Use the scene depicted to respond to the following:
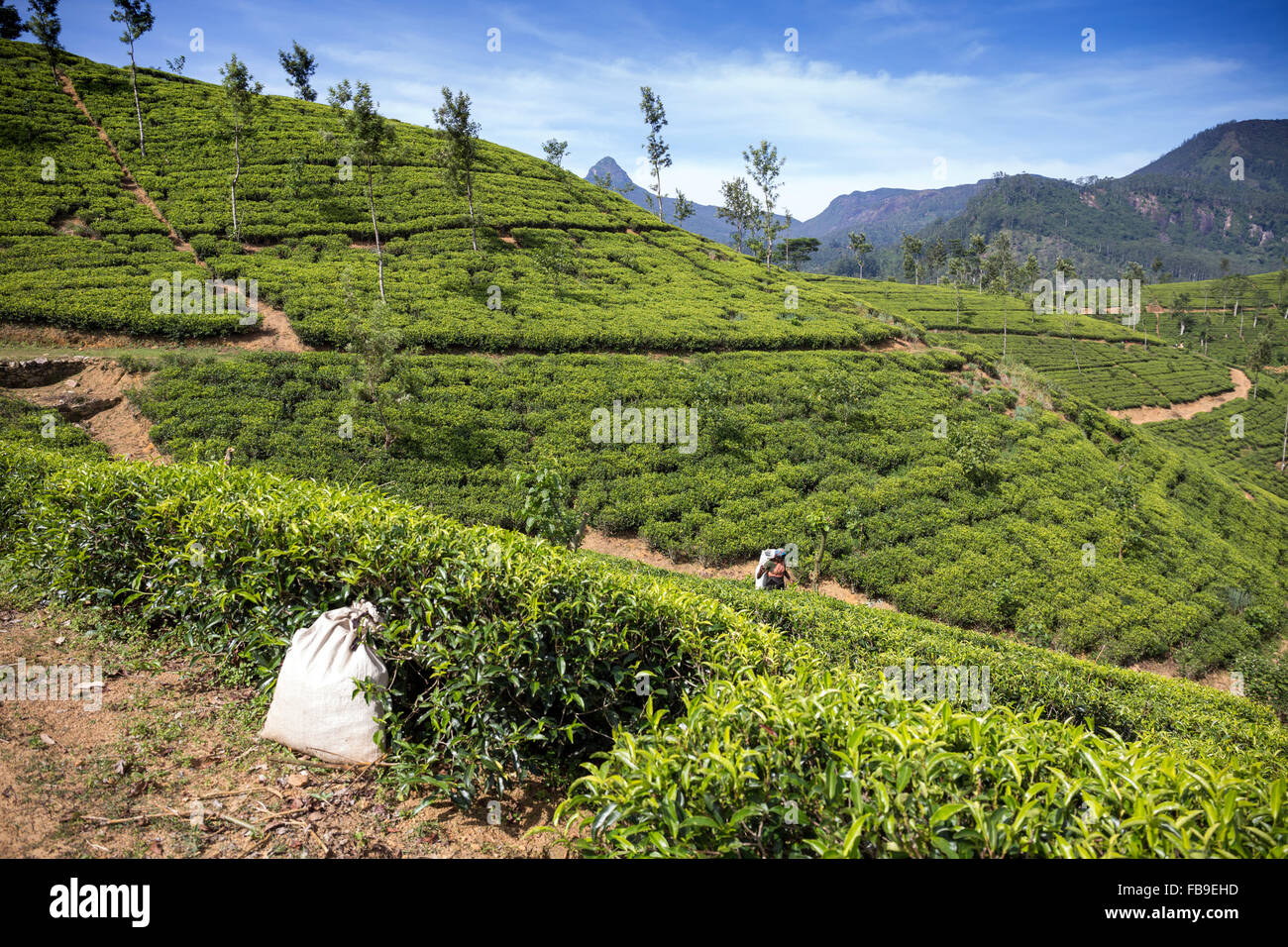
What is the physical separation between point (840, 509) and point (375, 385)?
13.7 m

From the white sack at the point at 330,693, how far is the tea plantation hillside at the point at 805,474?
858 centimetres

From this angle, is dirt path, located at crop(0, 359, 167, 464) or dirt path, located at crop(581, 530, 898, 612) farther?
dirt path, located at crop(0, 359, 167, 464)

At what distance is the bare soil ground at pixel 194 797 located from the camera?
3.03 m

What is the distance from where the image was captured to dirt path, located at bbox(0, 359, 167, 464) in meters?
14.1

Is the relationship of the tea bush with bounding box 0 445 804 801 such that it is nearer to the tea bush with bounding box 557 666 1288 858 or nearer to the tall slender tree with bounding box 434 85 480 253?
the tea bush with bounding box 557 666 1288 858

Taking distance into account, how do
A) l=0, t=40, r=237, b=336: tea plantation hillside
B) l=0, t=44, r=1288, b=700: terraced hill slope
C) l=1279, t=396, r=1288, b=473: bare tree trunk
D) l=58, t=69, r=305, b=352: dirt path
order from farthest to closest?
1. l=1279, t=396, r=1288, b=473: bare tree trunk
2. l=58, t=69, r=305, b=352: dirt path
3. l=0, t=40, r=237, b=336: tea plantation hillside
4. l=0, t=44, r=1288, b=700: terraced hill slope

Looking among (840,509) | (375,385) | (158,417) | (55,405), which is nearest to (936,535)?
(840,509)

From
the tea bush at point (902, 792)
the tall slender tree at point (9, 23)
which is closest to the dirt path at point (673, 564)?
the tea bush at point (902, 792)

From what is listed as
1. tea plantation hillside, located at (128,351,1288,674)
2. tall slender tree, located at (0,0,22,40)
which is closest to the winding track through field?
tea plantation hillside, located at (128,351,1288,674)

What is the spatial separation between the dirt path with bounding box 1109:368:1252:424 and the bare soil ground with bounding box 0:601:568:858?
53557mm

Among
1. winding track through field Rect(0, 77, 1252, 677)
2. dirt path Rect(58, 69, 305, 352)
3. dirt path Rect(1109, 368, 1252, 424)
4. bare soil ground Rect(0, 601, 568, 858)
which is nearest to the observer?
bare soil ground Rect(0, 601, 568, 858)

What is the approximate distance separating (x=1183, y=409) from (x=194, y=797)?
227 ft

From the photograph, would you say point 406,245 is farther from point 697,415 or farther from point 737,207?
point 737,207
